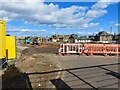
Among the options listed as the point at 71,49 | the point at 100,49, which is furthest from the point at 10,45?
the point at 100,49

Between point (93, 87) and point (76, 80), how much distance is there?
123 centimetres

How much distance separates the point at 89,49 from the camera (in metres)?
21.0

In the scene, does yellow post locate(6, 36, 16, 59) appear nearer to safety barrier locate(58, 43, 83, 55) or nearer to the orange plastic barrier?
safety barrier locate(58, 43, 83, 55)

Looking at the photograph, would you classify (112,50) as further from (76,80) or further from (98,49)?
(76,80)

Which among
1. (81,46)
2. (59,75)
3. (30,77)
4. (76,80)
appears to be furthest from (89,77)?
(81,46)

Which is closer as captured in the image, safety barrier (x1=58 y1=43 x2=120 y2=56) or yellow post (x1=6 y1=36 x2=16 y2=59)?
yellow post (x1=6 y1=36 x2=16 y2=59)

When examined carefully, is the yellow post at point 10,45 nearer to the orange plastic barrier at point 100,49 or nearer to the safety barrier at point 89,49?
the safety barrier at point 89,49

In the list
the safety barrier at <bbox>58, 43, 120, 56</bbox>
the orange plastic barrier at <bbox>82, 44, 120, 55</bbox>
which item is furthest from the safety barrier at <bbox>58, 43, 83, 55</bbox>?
the orange plastic barrier at <bbox>82, 44, 120, 55</bbox>

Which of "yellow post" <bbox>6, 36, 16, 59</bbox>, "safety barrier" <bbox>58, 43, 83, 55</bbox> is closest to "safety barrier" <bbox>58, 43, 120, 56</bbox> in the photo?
"safety barrier" <bbox>58, 43, 83, 55</bbox>

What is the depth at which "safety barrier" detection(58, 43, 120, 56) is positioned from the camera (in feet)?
68.4

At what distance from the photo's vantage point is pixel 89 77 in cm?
906

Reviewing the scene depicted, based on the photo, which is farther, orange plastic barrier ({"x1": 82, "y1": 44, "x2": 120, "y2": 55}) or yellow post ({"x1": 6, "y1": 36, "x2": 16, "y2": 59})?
orange plastic barrier ({"x1": 82, "y1": 44, "x2": 120, "y2": 55})

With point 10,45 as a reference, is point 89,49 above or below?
below

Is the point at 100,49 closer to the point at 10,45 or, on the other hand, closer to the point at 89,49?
the point at 89,49
